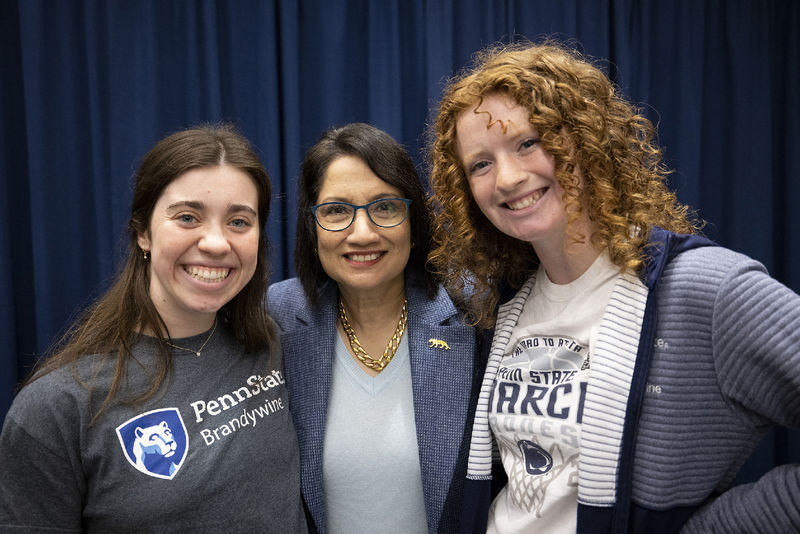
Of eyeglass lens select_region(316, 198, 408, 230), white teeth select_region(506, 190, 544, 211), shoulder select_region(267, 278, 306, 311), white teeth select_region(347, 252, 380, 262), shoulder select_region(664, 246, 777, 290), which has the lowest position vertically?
shoulder select_region(267, 278, 306, 311)

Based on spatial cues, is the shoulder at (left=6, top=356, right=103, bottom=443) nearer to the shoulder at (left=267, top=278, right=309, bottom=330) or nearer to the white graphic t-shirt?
the shoulder at (left=267, top=278, right=309, bottom=330)

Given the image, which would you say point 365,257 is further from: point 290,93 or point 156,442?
point 290,93

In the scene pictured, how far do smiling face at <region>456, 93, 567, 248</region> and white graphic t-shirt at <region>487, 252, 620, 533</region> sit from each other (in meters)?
0.15

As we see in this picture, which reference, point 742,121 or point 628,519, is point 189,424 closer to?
point 628,519

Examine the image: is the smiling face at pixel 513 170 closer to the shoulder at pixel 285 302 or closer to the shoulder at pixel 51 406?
the shoulder at pixel 285 302

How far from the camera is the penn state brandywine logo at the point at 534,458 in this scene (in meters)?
1.18

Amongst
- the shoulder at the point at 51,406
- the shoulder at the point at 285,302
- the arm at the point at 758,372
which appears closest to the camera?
the arm at the point at 758,372

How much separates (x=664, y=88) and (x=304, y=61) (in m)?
1.87

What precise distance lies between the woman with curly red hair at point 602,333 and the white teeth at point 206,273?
1.92 ft

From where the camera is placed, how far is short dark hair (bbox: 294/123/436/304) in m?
1.52

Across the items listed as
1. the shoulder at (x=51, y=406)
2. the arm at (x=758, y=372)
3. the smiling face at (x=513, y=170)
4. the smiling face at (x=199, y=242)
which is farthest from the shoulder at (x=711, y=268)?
the shoulder at (x=51, y=406)

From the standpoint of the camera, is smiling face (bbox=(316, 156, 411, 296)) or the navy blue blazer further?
smiling face (bbox=(316, 156, 411, 296))

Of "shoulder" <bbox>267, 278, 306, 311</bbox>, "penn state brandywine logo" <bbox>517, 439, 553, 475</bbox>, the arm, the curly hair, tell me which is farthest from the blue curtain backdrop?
the arm

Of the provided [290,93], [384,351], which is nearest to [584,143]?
[384,351]
